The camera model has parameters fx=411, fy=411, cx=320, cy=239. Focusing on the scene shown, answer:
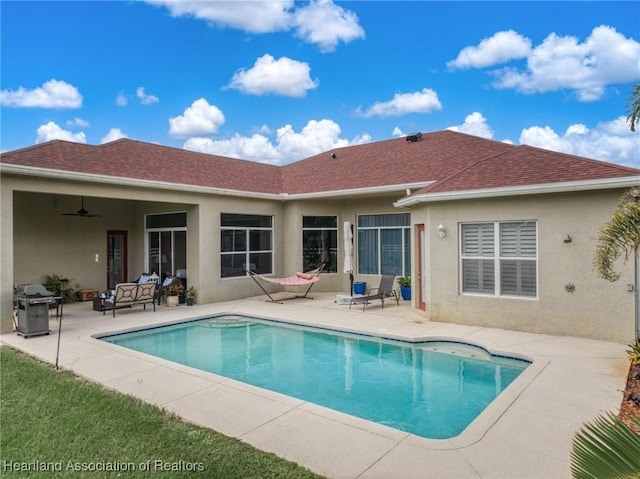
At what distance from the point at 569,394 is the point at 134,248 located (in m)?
15.6

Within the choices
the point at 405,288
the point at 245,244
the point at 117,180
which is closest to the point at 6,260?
the point at 117,180

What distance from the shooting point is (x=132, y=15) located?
14672 mm

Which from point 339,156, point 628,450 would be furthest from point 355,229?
point 628,450

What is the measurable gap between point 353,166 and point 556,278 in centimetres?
965

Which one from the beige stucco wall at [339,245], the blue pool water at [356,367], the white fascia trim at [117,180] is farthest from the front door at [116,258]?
the blue pool water at [356,367]

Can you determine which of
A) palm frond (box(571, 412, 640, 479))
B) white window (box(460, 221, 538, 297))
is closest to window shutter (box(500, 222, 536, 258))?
white window (box(460, 221, 538, 297))

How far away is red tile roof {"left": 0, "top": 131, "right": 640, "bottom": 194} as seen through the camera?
9594mm

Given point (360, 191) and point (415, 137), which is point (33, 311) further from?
point (415, 137)

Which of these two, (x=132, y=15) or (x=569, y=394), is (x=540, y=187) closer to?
(x=569, y=394)

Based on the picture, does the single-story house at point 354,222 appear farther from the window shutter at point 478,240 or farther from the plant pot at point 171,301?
the plant pot at point 171,301

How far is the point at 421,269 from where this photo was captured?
11.8m

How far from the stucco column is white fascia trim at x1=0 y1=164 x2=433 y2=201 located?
0.64m

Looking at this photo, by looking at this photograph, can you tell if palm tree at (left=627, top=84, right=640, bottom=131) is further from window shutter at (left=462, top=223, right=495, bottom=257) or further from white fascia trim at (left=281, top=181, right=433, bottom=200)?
white fascia trim at (left=281, top=181, right=433, bottom=200)

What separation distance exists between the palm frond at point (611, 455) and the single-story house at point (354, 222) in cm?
760
